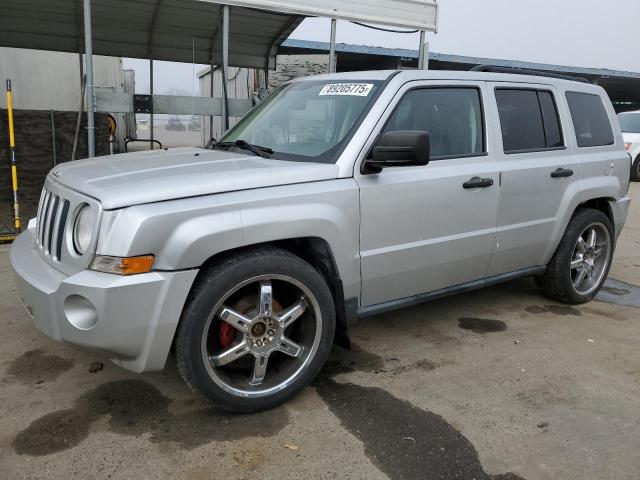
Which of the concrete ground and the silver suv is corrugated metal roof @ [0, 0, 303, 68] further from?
the concrete ground

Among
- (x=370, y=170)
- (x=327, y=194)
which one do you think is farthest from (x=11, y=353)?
(x=370, y=170)

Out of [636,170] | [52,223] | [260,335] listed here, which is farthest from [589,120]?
[636,170]

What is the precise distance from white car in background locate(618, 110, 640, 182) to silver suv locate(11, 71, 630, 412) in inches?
425

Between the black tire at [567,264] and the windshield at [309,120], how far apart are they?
86.3 inches

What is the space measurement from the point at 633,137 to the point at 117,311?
1456 centimetres

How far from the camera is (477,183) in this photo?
11.9 feet

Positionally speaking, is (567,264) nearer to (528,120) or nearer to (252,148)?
(528,120)

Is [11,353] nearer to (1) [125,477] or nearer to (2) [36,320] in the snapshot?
(2) [36,320]

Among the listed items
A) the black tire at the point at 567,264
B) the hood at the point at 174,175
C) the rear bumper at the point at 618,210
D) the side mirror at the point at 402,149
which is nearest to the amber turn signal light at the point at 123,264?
the hood at the point at 174,175

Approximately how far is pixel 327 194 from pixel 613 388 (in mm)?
2076

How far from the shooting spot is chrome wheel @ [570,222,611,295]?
4734 mm

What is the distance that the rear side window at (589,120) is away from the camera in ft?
14.9

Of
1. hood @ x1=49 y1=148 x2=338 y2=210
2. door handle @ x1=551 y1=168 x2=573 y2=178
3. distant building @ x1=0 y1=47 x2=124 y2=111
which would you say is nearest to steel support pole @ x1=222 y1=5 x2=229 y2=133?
hood @ x1=49 y1=148 x2=338 y2=210

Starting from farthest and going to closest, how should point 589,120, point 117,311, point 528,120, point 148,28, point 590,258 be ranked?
1. point 148,28
2. point 590,258
3. point 589,120
4. point 528,120
5. point 117,311
